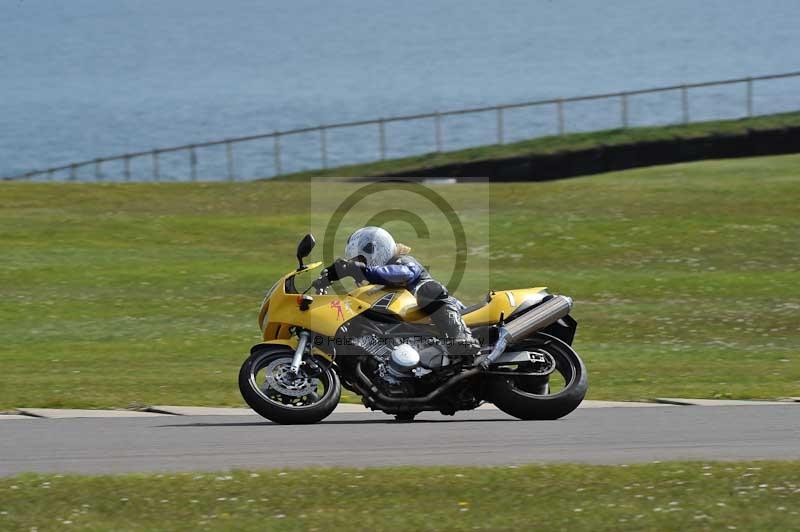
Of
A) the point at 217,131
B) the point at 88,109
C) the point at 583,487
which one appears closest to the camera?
the point at 583,487

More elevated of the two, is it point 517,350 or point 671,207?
point 671,207

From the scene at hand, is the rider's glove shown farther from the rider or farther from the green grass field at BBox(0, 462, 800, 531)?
the green grass field at BBox(0, 462, 800, 531)

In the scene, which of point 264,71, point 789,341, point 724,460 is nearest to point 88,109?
point 264,71

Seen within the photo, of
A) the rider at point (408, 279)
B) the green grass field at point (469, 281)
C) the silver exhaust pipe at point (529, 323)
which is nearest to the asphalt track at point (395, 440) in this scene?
the silver exhaust pipe at point (529, 323)

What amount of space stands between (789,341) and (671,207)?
12948mm

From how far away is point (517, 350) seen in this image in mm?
11797

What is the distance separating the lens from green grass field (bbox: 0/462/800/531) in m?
7.86

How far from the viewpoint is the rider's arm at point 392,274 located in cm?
1171

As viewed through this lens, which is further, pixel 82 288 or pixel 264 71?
pixel 264 71

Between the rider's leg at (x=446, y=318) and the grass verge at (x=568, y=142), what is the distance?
106ft

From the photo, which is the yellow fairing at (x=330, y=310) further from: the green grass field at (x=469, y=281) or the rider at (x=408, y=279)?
the green grass field at (x=469, y=281)

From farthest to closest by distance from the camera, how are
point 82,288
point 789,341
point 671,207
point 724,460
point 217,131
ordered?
point 217,131 → point 671,207 → point 82,288 → point 789,341 → point 724,460

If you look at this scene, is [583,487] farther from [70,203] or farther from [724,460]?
[70,203]

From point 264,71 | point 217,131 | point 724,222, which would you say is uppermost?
point 264,71
